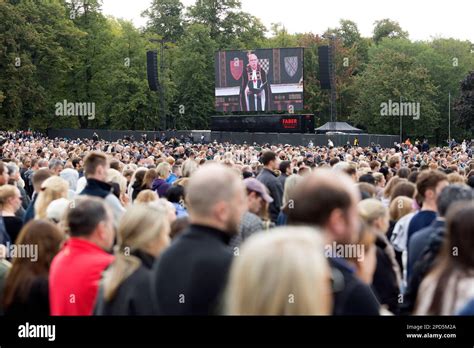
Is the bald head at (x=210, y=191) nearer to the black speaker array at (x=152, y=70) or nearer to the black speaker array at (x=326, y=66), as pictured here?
the black speaker array at (x=326, y=66)

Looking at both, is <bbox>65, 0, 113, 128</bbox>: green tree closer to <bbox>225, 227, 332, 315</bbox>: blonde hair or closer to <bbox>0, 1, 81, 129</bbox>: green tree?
<bbox>0, 1, 81, 129</bbox>: green tree

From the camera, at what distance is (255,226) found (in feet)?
25.7

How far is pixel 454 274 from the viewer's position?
165 inches

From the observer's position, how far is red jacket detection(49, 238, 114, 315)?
545cm

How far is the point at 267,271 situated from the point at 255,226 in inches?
181

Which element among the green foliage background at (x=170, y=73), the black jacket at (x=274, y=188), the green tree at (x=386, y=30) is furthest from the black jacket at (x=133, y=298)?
the green tree at (x=386, y=30)

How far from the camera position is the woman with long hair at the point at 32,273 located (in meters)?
5.72

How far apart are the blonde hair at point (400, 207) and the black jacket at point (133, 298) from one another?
4.32 meters

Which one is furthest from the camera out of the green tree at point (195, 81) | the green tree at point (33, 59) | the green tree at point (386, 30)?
the green tree at point (386, 30)

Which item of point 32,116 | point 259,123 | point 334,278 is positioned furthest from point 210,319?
point 32,116

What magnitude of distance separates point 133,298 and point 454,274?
A: 5.89 ft

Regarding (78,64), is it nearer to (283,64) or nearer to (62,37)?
(62,37)

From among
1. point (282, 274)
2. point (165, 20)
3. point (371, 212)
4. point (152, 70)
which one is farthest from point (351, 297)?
point (165, 20)

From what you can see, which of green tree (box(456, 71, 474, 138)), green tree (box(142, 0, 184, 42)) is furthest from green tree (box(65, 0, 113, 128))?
green tree (box(456, 71, 474, 138))
